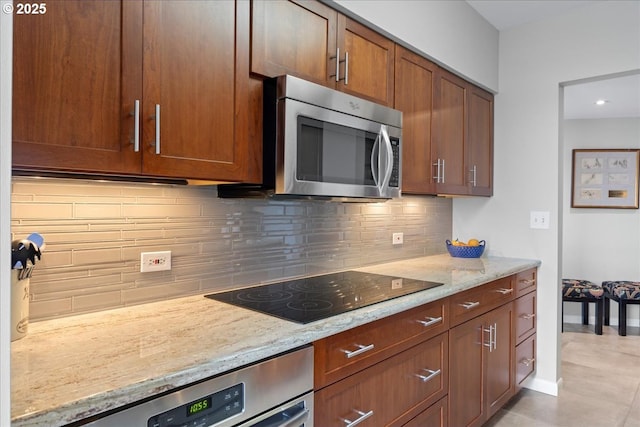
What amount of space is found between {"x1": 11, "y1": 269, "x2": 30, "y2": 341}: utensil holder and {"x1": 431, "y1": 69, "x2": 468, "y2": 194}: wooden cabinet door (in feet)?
6.77

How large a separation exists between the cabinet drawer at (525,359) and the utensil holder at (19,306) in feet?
8.64

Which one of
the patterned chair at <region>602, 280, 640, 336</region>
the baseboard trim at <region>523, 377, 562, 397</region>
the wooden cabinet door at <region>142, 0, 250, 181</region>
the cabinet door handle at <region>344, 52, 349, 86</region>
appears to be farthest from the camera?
the patterned chair at <region>602, 280, 640, 336</region>

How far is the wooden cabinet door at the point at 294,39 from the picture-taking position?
1474 mm

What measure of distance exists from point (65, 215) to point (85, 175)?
0.22 m

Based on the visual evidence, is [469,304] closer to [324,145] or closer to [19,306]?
[324,145]

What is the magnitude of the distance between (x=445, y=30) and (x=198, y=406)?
2.45m

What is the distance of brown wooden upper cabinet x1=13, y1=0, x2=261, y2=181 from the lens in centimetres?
97

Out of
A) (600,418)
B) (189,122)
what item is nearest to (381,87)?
(189,122)

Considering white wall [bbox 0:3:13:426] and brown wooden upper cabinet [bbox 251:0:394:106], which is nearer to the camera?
white wall [bbox 0:3:13:426]

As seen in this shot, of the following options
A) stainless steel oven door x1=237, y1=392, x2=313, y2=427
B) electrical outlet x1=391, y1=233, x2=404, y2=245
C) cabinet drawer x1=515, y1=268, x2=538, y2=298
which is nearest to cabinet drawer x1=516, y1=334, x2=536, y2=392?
cabinet drawer x1=515, y1=268, x2=538, y2=298

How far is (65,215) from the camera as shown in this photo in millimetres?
1270

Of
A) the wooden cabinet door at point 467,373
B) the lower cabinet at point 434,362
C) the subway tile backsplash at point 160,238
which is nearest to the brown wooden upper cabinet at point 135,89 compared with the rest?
the subway tile backsplash at point 160,238

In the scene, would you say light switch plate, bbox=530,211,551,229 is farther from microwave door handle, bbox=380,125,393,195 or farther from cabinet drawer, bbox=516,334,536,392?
microwave door handle, bbox=380,125,393,195

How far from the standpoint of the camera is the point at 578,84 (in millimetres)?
2971
